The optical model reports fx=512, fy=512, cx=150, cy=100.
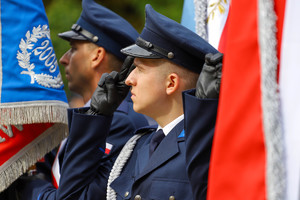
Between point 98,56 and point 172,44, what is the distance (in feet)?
3.88

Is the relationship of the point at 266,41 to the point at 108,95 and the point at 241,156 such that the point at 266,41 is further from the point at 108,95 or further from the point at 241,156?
the point at 108,95

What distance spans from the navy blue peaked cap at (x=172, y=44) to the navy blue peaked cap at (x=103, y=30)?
941mm

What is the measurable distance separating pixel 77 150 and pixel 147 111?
1.41ft

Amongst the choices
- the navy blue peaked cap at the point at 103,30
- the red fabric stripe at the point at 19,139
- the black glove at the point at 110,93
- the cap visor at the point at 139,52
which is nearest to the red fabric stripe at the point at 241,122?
the cap visor at the point at 139,52

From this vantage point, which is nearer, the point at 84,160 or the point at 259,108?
the point at 259,108

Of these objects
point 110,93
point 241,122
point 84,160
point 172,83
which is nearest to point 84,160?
point 84,160

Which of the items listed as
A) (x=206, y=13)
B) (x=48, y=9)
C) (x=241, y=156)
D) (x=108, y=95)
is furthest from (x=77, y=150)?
(x=48, y=9)

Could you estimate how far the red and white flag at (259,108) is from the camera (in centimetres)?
120

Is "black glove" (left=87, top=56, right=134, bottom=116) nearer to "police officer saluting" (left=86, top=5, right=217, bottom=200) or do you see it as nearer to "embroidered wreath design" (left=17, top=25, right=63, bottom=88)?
"police officer saluting" (left=86, top=5, right=217, bottom=200)

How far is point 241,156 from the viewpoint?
4.25ft

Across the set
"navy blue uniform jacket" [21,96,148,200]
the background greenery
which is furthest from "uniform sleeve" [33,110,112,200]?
the background greenery

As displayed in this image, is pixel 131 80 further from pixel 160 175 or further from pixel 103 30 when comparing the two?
pixel 103 30

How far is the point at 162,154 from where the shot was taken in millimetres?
2270

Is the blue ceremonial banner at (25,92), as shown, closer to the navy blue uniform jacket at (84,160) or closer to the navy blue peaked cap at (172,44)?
the navy blue uniform jacket at (84,160)
